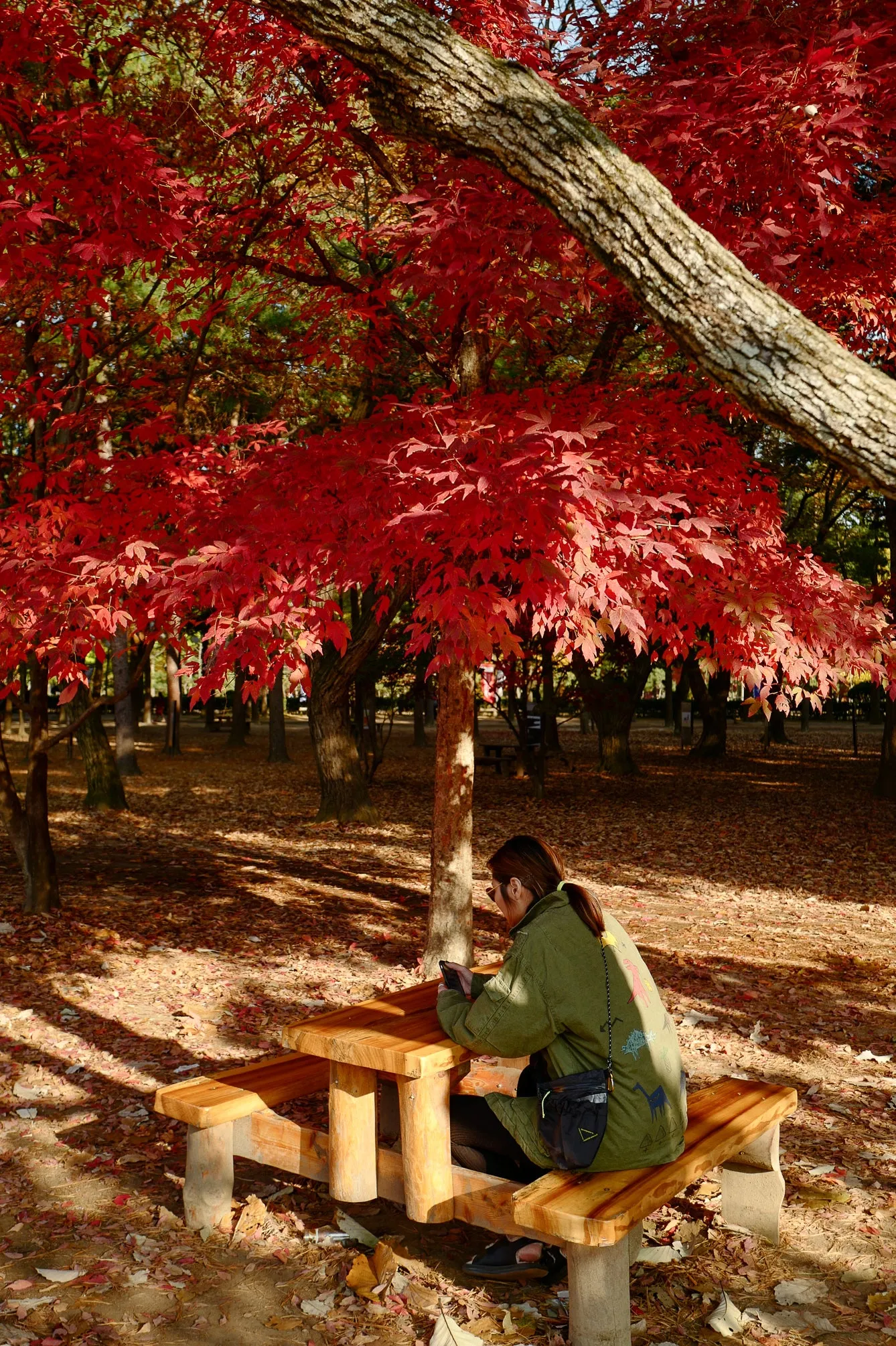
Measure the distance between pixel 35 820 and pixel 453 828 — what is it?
3.54m

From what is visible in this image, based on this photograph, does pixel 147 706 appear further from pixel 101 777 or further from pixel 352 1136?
pixel 352 1136

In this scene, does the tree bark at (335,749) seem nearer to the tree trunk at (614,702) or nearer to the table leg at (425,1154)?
the tree trunk at (614,702)

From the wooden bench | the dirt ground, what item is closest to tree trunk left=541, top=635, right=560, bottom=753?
the dirt ground

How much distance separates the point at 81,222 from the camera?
661 centimetres

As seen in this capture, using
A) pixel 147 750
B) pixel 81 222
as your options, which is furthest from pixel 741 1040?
pixel 147 750

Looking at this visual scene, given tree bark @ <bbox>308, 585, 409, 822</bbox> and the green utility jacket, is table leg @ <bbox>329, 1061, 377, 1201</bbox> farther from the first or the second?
tree bark @ <bbox>308, 585, 409, 822</bbox>

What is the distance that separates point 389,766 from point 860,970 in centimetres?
1635

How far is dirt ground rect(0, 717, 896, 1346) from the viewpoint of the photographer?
364 cm

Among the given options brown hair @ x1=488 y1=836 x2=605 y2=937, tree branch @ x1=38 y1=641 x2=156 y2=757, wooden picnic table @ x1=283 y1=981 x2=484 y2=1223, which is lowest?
wooden picnic table @ x1=283 y1=981 x2=484 y2=1223

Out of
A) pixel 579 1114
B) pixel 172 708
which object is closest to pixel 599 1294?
pixel 579 1114

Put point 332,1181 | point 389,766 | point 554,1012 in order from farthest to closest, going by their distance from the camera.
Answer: point 389,766, point 332,1181, point 554,1012

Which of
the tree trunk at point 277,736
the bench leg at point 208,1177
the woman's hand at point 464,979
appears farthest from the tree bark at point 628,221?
the tree trunk at point 277,736

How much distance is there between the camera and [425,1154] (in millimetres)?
3746

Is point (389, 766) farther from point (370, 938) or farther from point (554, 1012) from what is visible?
point (554, 1012)
